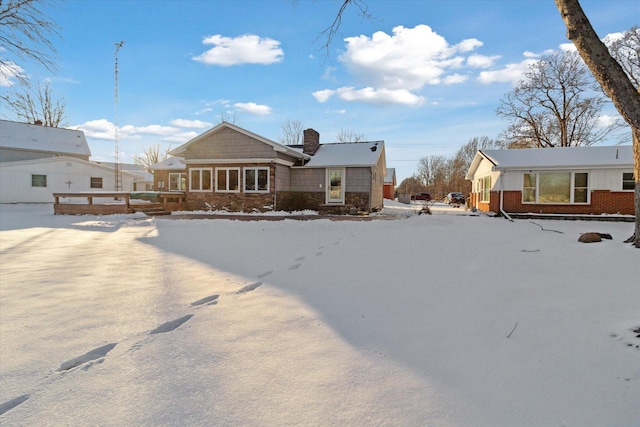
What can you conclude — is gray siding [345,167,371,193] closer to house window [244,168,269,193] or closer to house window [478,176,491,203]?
house window [244,168,269,193]

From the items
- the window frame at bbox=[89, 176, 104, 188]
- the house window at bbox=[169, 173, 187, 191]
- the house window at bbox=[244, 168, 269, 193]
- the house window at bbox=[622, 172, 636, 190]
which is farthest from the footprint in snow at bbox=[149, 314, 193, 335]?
the window frame at bbox=[89, 176, 104, 188]

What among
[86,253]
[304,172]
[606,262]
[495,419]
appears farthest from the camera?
[304,172]

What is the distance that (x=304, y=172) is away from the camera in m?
Answer: 17.4

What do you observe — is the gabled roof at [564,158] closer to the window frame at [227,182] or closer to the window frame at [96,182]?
the window frame at [227,182]

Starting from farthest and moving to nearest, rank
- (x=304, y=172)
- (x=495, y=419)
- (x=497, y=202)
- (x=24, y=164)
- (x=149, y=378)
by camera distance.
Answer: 1. (x=24, y=164)
2. (x=304, y=172)
3. (x=497, y=202)
4. (x=149, y=378)
5. (x=495, y=419)

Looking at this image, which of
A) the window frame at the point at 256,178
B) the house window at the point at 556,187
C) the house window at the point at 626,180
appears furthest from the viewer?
the window frame at the point at 256,178

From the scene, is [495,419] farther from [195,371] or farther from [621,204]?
[621,204]

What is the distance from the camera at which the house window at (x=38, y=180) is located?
22516mm

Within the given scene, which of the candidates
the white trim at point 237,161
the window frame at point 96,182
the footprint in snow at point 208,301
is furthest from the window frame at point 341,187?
the window frame at point 96,182

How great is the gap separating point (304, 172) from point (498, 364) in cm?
1554

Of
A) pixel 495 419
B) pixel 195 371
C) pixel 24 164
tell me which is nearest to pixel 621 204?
pixel 495 419

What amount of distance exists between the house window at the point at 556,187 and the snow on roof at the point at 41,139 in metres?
33.3

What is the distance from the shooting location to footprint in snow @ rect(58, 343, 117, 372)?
2.33 metres

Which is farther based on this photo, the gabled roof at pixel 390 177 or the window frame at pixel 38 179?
the gabled roof at pixel 390 177
